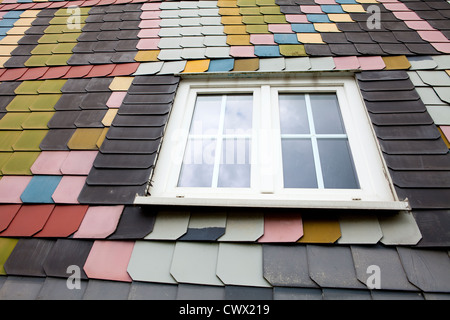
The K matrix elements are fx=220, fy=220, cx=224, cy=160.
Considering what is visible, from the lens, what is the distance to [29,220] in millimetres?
1338

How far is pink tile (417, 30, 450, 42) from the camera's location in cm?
209

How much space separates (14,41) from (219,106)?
2.57 m

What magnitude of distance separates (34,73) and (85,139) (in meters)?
1.17

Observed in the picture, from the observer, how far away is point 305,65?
196cm

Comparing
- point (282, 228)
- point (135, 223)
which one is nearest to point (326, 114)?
point (282, 228)

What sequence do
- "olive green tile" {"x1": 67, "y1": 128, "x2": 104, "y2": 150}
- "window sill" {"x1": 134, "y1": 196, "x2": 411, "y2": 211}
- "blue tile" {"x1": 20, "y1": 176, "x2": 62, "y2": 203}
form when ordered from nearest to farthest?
"window sill" {"x1": 134, "y1": 196, "x2": 411, "y2": 211}
"blue tile" {"x1": 20, "y1": 176, "x2": 62, "y2": 203}
"olive green tile" {"x1": 67, "y1": 128, "x2": 104, "y2": 150}

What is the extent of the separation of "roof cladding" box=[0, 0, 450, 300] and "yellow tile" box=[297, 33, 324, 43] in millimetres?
15

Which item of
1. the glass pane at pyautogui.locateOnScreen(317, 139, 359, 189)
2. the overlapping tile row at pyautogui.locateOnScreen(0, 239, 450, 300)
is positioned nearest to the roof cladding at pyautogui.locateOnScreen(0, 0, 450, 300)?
the overlapping tile row at pyautogui.locateOnScreen(0, 239, 450, 300)

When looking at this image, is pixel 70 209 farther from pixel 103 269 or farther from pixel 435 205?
pixel 435 205

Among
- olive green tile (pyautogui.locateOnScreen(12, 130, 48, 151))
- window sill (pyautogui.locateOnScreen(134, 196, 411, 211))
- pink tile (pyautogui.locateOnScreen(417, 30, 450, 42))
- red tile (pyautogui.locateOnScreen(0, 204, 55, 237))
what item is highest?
pink tile (pyautogui.locateOnScreen(417, 30, 450, 42))

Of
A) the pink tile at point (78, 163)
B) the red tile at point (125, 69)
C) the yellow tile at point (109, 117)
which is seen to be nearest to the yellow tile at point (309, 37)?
the red tile at point (125, 69)

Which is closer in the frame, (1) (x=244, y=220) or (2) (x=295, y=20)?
(1) (x=244, y=220)

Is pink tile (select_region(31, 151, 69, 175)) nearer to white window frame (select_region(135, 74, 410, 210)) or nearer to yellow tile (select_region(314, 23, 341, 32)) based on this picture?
white window frame (select_region(135, 74, 410, 210))
